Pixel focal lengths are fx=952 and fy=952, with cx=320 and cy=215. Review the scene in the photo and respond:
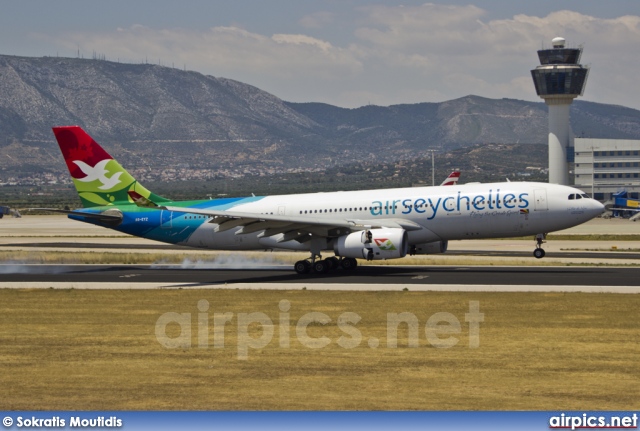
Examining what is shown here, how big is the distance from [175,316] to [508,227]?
865 inches

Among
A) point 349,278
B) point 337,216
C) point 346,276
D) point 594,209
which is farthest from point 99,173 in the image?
point 594,209

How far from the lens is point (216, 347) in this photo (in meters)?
27.5

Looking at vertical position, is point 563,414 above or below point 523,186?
below

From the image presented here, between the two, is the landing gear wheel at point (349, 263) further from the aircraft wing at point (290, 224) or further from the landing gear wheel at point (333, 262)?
the aircraft wing at point (290, 224)

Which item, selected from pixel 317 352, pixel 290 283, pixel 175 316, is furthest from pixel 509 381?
pixel 290 283

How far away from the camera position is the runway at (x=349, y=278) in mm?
43156

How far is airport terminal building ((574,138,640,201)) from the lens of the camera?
586ft

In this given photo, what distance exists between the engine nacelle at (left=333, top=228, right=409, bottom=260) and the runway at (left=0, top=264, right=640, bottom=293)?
1.22 metres

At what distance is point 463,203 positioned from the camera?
49906 millimetres

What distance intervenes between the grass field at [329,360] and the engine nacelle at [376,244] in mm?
9012

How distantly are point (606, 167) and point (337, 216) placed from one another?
5491 inches

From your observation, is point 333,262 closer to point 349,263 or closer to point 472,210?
point 349,263

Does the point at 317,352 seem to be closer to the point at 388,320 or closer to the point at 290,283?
the point at 388,320

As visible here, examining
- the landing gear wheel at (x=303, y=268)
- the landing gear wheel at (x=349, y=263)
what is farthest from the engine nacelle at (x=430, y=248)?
the landing gear wheel at (x=303, y=268)
